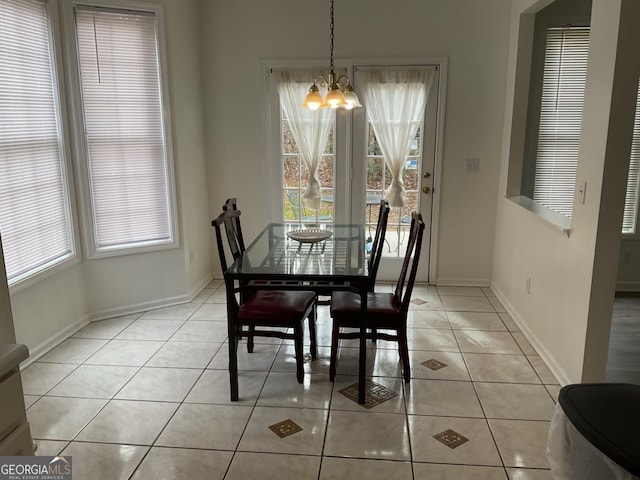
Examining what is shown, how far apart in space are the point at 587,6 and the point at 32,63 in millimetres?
4212

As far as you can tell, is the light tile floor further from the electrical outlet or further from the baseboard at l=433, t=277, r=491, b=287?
the electrical outlet

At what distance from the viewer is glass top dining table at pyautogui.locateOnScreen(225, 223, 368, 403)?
2.74 metres

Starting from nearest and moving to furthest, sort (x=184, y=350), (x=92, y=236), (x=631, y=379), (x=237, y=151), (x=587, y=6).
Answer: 1. (x=631, y=379)
2. (x=184, y=350)
3. (x=92, y=236)
4. (x=587, y=6)
5. (x=237, y=151)

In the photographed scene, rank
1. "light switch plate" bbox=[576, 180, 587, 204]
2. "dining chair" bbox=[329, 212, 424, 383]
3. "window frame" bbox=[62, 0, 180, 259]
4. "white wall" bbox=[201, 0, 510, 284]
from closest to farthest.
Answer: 1. "light switch plate" bbox=[576, 180, 587, 204]
2. "dining chair" bbox=[329, 212, 424, 383]
3. "window frame" bbox=[62, 0, 180, 259]
4. "white wall" bbox=[201, 0, 510, 284]

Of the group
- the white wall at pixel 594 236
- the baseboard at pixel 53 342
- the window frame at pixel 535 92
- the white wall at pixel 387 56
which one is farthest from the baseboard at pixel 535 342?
the baseboard at pixel 53 342

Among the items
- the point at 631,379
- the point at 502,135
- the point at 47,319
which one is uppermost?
the point at 502,135

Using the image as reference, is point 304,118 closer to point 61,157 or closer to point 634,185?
point 61,157

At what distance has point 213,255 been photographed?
5.14m

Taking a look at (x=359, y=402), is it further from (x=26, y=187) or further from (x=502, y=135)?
(x=502, y=135)

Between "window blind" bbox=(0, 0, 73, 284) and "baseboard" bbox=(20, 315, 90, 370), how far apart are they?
0.51 metres

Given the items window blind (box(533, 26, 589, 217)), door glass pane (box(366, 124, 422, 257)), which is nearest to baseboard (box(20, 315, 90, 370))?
door glass pane (box(366, 124, 422, 257))

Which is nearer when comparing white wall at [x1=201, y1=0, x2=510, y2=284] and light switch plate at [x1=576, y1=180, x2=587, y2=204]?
light switch plate at [x1=576, y1=180, x2=587, y2=204]

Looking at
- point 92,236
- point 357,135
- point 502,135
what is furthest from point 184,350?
point 502,135

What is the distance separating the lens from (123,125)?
397cm
